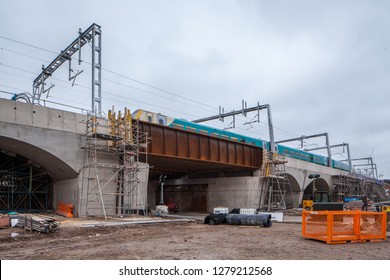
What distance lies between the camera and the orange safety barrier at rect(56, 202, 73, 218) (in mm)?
19344

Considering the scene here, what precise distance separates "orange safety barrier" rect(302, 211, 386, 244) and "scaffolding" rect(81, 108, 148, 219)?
35.9 feet

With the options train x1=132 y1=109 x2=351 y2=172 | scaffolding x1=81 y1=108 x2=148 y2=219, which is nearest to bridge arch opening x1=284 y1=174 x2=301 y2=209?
train x1=132 y1=109 x2=351 y2=172

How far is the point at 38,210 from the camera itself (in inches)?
858

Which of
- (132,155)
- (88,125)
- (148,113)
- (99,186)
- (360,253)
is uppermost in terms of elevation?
(148,113)

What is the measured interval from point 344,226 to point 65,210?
14.7m

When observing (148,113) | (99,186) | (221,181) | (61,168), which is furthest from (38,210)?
(221,181)

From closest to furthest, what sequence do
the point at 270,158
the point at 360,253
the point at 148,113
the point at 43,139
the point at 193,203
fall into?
the point at 360,253 < the point at 43,139 < the point at 148,113 < the point at 270,158 < the point at 193,203

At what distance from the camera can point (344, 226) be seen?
40.9 ft

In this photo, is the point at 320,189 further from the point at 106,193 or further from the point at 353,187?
the point at 106,193

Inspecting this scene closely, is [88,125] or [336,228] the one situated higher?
[88,125]

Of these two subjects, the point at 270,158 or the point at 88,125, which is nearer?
the point at 88,125

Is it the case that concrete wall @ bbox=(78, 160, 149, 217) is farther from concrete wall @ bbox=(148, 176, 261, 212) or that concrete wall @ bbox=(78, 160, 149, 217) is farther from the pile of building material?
concrete wall @ bbox=(148, 176, 261, 212)

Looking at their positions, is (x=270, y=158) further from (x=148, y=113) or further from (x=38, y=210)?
(x=38, y=210)

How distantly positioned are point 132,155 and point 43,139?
5.44 meters
